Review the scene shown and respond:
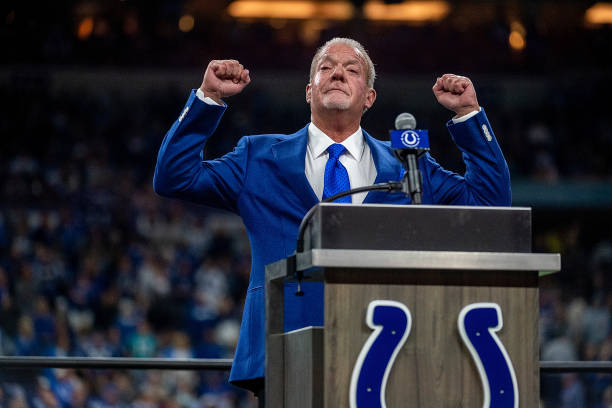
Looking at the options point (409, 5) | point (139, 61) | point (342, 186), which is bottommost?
point (342, 186)

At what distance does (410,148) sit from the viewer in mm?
1785

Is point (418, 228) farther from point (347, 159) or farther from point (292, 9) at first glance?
point (292, 9)

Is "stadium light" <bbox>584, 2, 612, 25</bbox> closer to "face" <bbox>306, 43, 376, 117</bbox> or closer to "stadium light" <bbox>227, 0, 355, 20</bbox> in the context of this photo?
"stadium light" <bbox>227, 0, 355, 20</bbox>

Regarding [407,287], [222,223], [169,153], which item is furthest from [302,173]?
[222,223]

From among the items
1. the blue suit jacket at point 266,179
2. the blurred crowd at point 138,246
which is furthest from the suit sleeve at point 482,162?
the blurred crowd at point 138,246

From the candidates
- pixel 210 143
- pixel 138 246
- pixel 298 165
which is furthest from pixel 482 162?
pixel 210 143

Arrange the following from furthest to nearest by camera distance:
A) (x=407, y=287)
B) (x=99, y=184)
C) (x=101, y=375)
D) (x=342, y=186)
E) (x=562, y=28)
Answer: (x=562, y=28) → (x=99, y=184) → (x=101, y=375) → (x=342, y=186) → (x=407, y=287)

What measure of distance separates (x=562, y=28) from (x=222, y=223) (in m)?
7.87

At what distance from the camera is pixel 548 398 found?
129 inches

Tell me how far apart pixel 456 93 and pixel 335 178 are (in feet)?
1.07

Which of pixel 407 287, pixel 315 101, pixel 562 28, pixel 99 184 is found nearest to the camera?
pixel 407 287

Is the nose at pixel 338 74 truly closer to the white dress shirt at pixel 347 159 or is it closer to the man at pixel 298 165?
the man at pixel 298 165

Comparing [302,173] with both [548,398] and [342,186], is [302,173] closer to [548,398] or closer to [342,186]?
[342,186]

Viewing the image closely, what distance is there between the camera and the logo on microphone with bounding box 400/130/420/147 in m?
1.78
